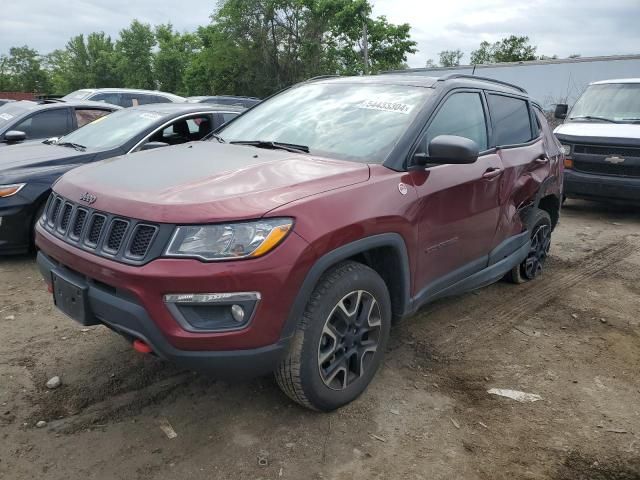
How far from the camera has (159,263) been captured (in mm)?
2293

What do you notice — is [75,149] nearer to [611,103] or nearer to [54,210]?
[54,210]

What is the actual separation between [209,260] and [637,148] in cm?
714

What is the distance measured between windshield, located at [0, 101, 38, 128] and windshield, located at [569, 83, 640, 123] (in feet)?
26.8

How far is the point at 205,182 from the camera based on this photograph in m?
2.60

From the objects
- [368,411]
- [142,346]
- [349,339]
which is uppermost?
[142,346]

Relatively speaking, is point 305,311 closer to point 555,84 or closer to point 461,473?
point 461,473

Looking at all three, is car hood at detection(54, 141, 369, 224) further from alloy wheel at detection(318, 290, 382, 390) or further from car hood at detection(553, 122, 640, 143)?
car hood at detection(553, 122, 640, 143)

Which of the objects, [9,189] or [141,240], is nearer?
[141,240]

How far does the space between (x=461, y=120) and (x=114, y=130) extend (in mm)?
3947

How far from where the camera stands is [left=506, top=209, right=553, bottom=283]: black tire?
16.0 feet

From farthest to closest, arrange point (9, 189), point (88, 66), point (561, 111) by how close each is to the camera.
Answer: point (88, 66), point (561, 111), point (9, 189)

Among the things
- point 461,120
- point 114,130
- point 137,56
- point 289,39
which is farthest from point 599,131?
point 137,56

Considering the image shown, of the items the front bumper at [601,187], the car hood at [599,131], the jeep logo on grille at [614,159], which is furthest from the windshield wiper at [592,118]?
the front bumper at [601,187]

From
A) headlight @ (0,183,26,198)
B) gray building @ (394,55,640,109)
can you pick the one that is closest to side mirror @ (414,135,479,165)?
headlight @ (0,183,26,198)
